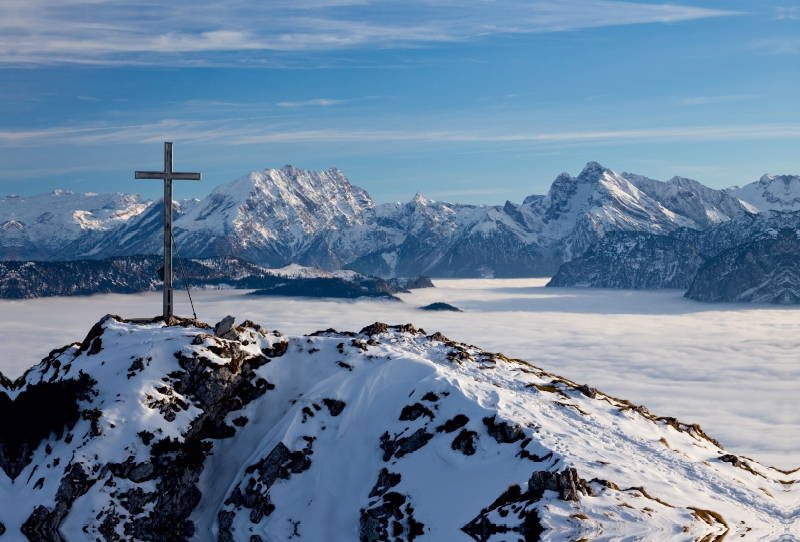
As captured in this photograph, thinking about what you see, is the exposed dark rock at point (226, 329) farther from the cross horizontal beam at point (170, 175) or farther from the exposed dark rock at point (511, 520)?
the exposed dark rock at point (511, 520)

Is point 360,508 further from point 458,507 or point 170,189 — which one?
point 170,189

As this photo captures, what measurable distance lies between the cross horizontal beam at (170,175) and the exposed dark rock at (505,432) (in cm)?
3010

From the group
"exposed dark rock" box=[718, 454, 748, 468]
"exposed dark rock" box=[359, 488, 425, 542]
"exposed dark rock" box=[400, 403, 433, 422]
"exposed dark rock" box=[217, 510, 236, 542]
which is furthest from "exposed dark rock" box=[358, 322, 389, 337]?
"exposed dark rock" box=[718, 454, 748, 468]

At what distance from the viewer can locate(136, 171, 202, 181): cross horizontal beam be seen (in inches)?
2328

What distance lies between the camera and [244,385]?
60.8 metres

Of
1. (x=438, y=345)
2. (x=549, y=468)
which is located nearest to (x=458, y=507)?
(x=549, y=468)

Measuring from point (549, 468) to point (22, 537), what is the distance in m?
34.6

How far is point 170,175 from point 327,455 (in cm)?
2562

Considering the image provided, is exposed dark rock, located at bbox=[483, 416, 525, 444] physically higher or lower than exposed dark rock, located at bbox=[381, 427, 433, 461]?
higher

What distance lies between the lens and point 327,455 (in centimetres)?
5534

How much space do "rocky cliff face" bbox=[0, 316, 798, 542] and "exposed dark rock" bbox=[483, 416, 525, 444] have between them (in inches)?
6.0

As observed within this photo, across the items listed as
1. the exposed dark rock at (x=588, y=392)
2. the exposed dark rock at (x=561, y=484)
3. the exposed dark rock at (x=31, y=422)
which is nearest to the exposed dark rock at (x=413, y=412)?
the exposed dark rock at (x=561, y=484)

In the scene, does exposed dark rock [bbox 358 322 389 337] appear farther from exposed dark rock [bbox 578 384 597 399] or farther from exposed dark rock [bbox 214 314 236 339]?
exposed dark rock [bbox 578 384 597 399]

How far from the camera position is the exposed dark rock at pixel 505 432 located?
51031 mm
